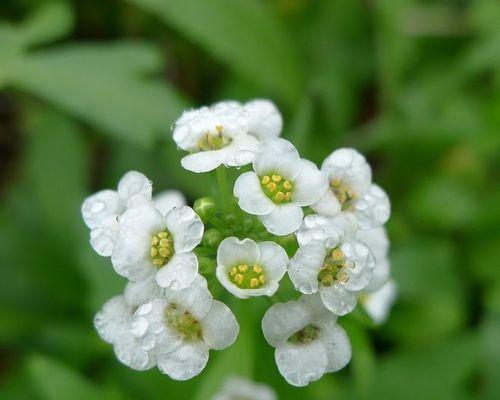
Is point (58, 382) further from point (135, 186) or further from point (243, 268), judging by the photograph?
point (243, 268)

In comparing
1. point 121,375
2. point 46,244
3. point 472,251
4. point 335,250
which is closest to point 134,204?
point 335,250

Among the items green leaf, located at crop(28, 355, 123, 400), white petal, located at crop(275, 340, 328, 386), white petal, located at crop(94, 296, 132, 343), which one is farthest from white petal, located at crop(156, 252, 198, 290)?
green leaf, located at crop(28, 355, 123, 400)

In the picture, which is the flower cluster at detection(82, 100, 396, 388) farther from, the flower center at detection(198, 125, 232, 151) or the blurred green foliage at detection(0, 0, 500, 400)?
the blurred green foliage at detection(0, 0, 500, 400)

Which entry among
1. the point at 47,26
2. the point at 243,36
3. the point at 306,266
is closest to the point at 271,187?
the point at 306,266

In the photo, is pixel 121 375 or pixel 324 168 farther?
pixel 121 375

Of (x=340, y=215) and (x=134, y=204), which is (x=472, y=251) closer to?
(x=340, y=215)

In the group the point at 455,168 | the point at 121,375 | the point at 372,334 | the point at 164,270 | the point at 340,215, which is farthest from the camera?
the point at 455,168
